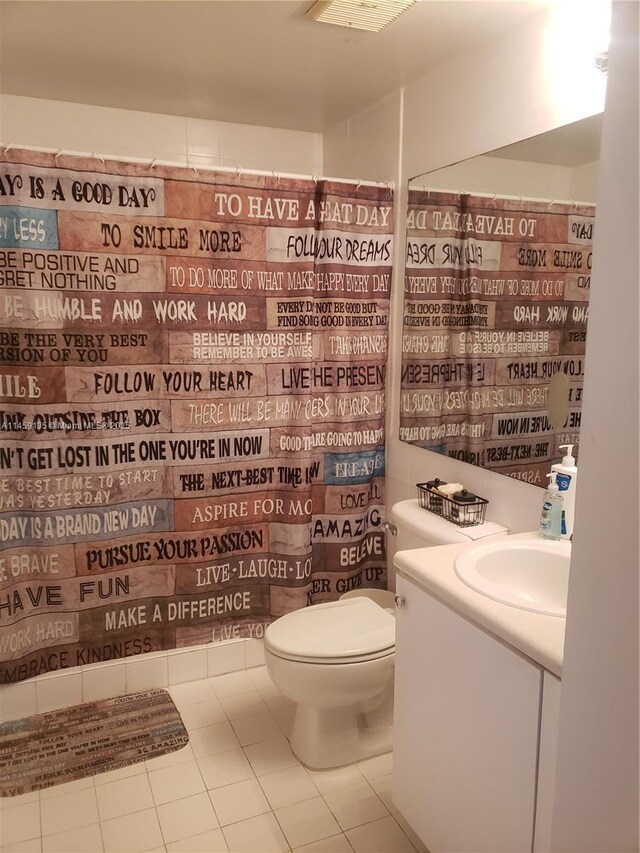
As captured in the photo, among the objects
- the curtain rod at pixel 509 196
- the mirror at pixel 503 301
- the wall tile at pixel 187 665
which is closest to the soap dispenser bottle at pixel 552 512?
the mirror at pixel 503 301

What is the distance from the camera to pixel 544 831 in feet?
4.00

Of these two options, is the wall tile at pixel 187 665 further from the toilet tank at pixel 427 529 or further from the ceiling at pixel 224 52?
the ceiling at pixel 224 52

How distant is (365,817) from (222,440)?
1.31m

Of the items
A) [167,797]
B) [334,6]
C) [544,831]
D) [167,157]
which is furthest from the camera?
[167,157]

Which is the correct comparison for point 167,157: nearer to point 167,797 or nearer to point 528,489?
point 528,489

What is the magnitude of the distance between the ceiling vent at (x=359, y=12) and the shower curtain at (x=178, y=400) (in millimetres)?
606

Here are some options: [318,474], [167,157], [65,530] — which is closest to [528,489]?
[318,474]

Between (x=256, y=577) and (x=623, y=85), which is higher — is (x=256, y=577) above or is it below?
below

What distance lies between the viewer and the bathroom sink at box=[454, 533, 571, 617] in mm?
1639

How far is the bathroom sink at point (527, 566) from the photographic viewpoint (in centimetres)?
164

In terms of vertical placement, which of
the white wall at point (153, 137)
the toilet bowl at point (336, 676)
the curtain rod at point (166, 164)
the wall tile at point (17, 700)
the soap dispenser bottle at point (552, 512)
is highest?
the white wall at point (153, 137)

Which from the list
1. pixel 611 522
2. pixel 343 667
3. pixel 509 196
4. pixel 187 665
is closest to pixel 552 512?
pixel 343 667

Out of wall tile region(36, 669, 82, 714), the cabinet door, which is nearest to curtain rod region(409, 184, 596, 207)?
the cabinet door

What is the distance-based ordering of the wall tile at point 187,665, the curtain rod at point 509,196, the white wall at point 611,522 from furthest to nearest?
the wall tile at point 187,665, the curtain rod at point 509,196, the white wall at point 611,522
